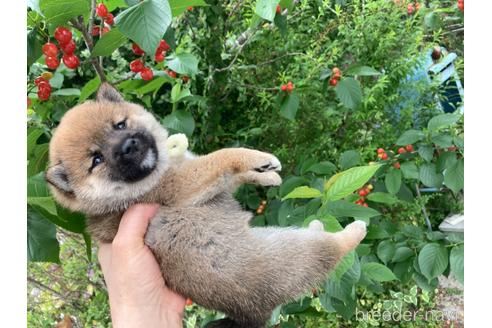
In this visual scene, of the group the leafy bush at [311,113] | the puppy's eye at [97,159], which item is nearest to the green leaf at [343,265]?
the leafy bush at [311,113]

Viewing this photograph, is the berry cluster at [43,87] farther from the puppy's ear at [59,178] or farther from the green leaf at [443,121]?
the green leaf at [443,121]

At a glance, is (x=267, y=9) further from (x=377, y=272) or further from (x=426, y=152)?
(x=377, y=272)

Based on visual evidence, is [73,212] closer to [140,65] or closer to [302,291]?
[140,65]

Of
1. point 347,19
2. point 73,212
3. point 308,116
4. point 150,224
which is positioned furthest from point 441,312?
point 73,212

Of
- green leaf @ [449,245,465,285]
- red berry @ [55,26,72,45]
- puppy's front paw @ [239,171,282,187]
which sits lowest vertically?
green leaf @ [449,245,465,285]

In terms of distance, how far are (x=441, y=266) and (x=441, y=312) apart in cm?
164

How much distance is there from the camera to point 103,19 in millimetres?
1938

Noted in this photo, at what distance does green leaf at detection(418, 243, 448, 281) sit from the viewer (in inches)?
90.4

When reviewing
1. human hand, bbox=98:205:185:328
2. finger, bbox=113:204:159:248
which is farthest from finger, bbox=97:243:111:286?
finger, bbox=113:204:159:248

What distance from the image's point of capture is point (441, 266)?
2303 mm

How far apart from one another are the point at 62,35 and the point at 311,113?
6.89ft

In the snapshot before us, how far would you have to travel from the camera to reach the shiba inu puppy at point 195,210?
5.82 ft

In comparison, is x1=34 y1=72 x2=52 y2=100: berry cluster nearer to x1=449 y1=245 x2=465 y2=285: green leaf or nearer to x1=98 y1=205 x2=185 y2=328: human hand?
x1=98 y1=205 x2=185 y2=328: human hand

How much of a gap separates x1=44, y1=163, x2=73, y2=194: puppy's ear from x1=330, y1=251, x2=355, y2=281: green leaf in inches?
48.8
